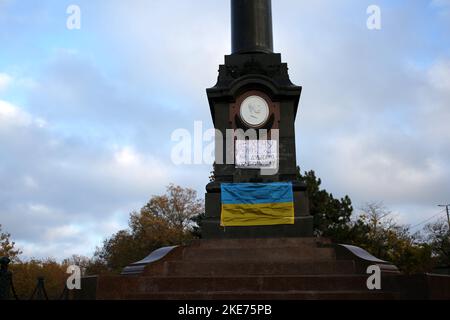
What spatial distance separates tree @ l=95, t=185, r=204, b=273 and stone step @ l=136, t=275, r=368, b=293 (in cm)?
3043

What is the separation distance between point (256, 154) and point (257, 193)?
51.0 inches

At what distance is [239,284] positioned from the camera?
31.9 ft

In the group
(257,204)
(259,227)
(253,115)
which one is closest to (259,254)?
(259,227)

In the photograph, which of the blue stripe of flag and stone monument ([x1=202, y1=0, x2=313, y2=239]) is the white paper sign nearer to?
stone monument ([x1=202, y1=0, x2=313, y2=239])

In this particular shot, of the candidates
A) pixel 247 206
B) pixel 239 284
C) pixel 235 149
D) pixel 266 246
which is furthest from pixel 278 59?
pixel 239 284

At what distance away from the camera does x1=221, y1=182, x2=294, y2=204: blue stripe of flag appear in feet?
43.3

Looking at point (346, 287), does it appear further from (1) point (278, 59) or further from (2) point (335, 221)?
(2) point (335, 221)

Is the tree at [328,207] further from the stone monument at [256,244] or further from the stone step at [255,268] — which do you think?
the stone step at [255,268]

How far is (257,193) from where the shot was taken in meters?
13.4

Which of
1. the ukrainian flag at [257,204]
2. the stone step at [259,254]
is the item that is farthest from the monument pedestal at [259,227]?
the stone step at [259,254]

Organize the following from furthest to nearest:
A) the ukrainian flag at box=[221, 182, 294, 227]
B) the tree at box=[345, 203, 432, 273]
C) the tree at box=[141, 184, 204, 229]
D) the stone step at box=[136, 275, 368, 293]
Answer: the tree at box=[141, 184, 204, 229] → the tree at box=[345, 203, 432, 273] → the ukrainian flag at box=[221, 182, 294, 227] → the stone step at box=[136, 275, 368, 293]

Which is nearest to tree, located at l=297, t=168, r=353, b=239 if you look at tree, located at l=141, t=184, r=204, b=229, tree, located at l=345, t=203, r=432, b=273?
tree, located at l=345, t=203, r=432, b=273
